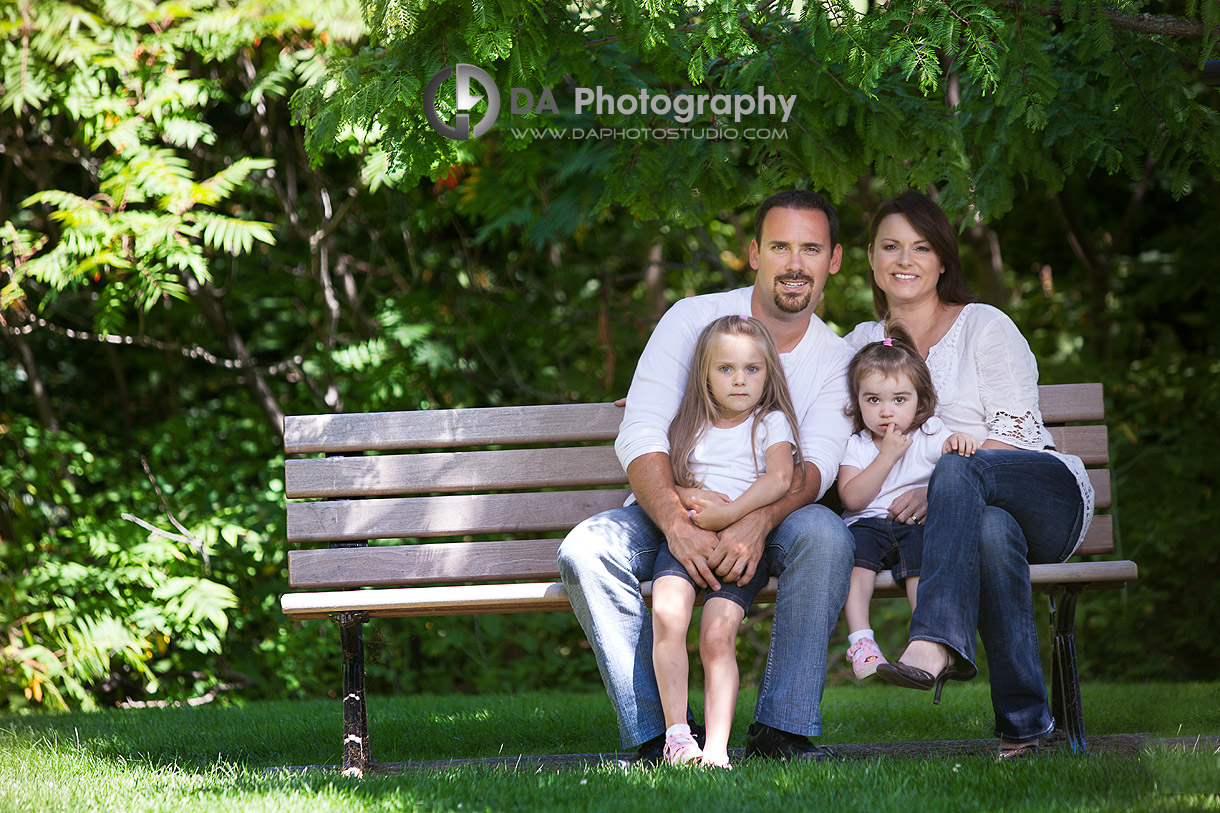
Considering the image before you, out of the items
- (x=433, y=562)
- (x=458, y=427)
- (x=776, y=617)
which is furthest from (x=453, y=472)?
(x=776, y=617)

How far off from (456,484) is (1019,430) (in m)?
1.74

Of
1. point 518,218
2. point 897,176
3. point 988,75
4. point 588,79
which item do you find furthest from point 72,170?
point 988,75

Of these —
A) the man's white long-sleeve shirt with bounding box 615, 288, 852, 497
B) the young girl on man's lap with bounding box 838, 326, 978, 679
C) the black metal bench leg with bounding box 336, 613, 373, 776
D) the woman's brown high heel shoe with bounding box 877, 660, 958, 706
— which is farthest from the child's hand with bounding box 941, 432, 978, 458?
the black metal bench leg with bounding box 336, 613, 373, 776

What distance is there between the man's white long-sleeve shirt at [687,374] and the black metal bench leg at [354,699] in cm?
92

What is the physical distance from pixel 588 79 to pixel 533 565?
1706mm

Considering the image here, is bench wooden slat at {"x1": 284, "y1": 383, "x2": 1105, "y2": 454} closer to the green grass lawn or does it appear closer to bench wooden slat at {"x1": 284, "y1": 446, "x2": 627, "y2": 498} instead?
bench wooden slat at {"x1": 284, "y1": 446, "x2": 627, "y2": 498}

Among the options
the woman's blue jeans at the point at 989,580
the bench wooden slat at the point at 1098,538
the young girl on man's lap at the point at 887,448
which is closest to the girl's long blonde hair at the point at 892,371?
the young girl on man's lap at the point at 887,448

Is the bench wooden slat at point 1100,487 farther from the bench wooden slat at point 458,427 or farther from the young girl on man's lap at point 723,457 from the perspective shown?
the bench wooden slat at point 458,427

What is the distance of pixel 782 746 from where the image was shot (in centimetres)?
280

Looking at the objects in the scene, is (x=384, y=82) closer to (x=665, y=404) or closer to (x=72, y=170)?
(x=665, y=404)

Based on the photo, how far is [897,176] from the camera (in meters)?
3.63

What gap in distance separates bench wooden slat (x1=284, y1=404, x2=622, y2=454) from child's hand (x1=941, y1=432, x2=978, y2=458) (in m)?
1.06

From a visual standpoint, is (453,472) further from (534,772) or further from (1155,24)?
(1155,24)

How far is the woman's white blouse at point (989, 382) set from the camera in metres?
3.20
